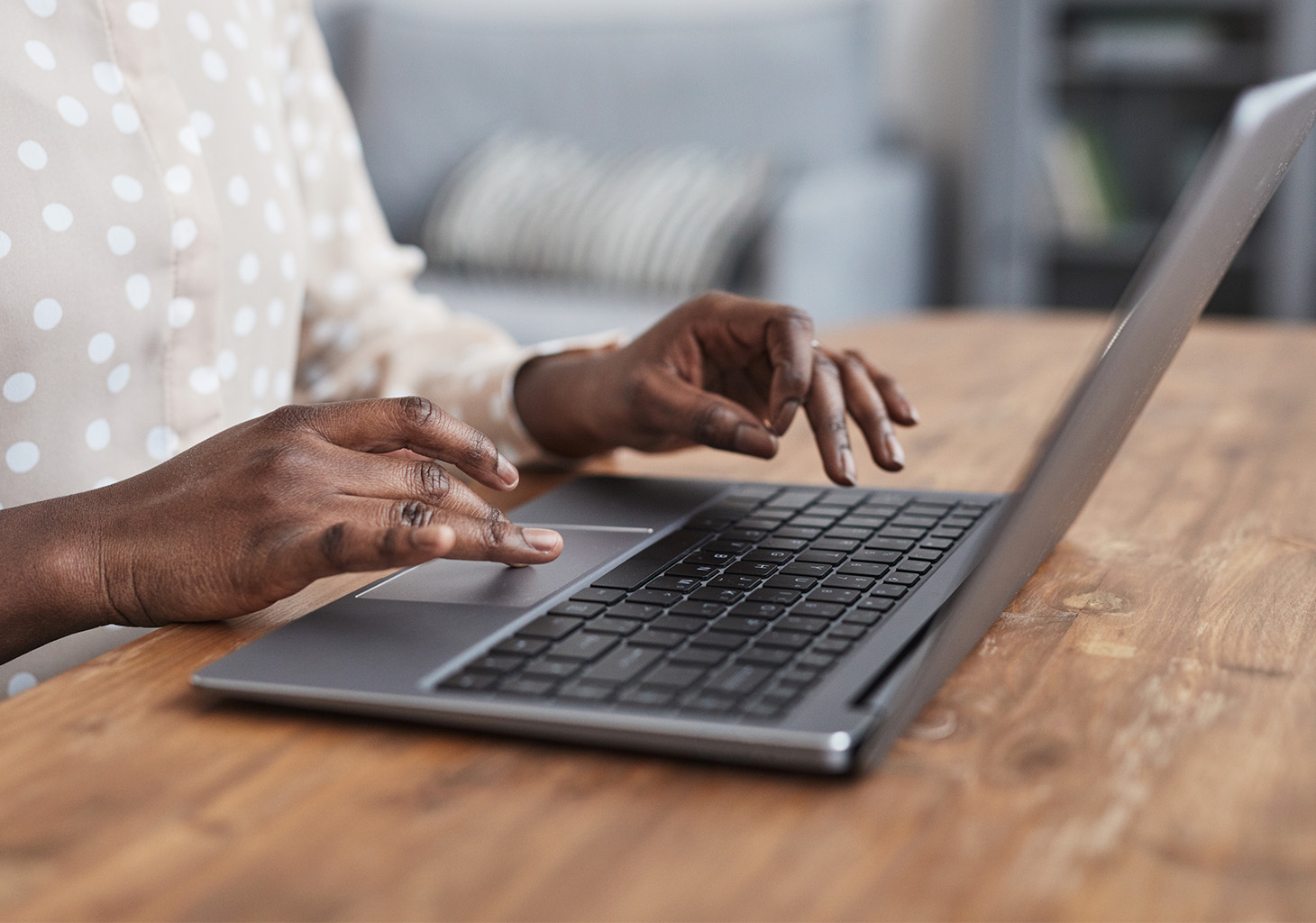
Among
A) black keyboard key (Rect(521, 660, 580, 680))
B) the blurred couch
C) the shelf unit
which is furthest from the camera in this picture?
the shelf unit

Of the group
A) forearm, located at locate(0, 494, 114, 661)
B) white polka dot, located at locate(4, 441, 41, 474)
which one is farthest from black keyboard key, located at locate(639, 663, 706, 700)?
white polka dot, located at locate(4, 441, 41, 474)

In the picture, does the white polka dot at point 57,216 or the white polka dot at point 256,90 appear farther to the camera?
the white polka dot at point 256,90

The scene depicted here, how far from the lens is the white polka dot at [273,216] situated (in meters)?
0.83

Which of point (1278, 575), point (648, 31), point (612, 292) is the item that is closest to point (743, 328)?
point (1278, 575)

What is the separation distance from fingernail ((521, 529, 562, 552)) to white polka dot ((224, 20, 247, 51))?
46cm

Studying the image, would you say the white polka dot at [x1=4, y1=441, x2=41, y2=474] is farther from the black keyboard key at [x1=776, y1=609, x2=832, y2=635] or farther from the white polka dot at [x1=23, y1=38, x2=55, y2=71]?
the black keyboard key at [x1=776, y1=609, x2=832, y2=635]

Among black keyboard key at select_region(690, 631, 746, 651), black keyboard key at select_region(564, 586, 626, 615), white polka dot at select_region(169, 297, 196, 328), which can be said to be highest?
white polka dot at select_region(169, 297, 196, 328)

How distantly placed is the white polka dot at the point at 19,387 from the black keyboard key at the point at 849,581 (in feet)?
1.35

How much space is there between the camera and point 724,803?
14.6 inches

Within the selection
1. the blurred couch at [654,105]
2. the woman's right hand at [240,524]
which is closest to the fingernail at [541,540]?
the woman's right hand at [240,524]

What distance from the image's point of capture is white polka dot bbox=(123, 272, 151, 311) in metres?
0.70

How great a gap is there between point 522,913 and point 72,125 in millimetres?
526

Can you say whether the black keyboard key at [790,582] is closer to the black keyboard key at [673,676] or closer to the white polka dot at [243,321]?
the black keyboard key at [673,676]

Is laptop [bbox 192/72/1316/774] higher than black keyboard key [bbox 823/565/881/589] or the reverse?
higher
